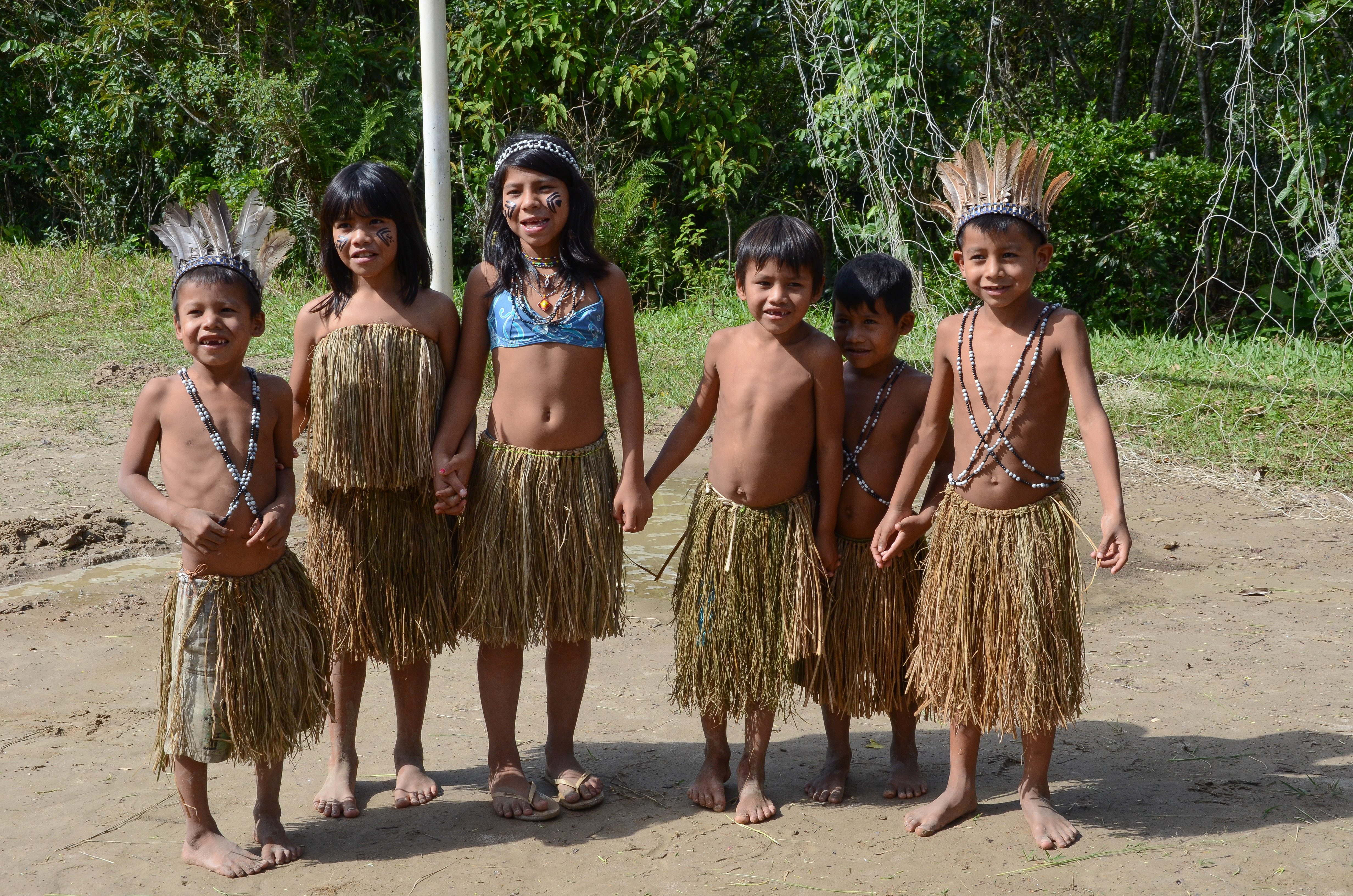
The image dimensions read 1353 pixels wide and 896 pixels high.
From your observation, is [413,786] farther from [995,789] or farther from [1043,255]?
[1043,255]

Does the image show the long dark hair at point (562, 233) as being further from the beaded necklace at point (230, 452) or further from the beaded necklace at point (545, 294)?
the beaded necklace at point (230, 452)

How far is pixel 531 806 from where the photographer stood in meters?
2.83

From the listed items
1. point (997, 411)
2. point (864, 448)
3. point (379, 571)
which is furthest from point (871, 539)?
point (379, 571)

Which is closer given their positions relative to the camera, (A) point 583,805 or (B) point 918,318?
(A) point 583,805

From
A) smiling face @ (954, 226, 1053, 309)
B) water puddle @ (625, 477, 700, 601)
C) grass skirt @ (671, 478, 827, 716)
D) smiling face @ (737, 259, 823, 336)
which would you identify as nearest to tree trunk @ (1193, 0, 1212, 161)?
water puddle @ (625, 477, 700, 601)

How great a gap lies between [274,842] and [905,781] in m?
1.55

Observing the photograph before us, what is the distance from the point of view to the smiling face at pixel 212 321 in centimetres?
251

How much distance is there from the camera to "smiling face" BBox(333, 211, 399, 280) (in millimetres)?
2742

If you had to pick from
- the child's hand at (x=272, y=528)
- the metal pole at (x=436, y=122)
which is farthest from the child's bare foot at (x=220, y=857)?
the metal pole at (x=436, y=122)

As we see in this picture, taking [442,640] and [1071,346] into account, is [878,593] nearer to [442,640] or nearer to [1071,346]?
[1071,346]

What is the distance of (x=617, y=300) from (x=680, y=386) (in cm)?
401

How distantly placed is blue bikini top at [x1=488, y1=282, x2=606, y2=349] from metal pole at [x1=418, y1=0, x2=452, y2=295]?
2632mm

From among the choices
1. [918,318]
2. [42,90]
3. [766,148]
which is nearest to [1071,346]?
[918,318]

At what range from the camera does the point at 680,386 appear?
272 inches
